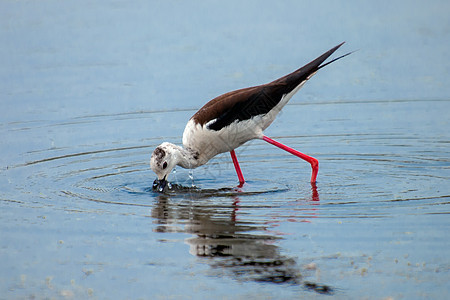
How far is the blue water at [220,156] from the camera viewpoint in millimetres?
6461

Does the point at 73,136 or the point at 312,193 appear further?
the point at 73,136

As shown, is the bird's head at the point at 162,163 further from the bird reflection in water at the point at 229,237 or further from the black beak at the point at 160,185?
the bird reflection in water at the point at 229,237

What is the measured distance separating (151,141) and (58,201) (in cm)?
308

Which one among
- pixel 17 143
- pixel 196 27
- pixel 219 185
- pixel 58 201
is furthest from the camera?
pixel 196 27

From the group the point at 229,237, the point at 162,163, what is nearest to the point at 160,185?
the point at 162,163

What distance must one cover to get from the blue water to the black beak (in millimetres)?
205

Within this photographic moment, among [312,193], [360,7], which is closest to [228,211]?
[312,193]

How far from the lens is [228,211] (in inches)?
327

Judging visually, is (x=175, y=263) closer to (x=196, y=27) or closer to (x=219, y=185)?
(x=219, y=185)

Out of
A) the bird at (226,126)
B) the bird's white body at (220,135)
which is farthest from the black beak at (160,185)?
the bird's white body at (220,135)

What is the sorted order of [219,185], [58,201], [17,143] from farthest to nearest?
[17,143] → [219,185] → [58,201]

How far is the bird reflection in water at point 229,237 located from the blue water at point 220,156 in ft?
0.08

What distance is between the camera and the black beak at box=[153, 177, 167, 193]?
376 inches

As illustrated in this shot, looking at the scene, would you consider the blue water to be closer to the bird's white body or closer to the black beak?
the black beak
